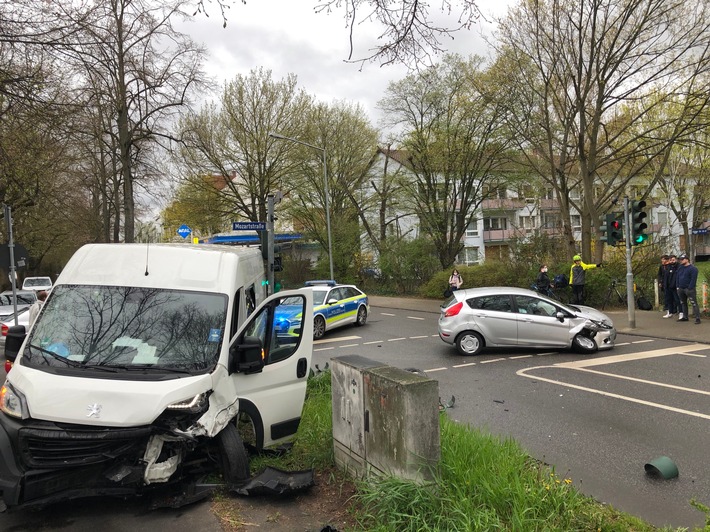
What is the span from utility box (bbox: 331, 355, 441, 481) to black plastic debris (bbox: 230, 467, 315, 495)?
39 centimetres

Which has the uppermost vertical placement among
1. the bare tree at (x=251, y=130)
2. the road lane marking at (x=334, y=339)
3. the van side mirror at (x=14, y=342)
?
the bare tree at (x=251, y=130)

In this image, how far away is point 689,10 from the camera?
15516mm

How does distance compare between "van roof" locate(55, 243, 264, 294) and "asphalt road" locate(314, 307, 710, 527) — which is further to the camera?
"van roof" locate(55, 243, 264, 294)

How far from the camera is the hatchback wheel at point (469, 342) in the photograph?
1112 centimetres

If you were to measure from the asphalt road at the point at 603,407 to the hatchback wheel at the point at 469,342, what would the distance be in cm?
23

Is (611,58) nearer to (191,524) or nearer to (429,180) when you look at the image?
(429,180)

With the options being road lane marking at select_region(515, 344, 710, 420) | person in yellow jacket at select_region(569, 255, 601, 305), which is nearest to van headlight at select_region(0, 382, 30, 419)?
road lane marking at select_region(515, 344, 710, 420)

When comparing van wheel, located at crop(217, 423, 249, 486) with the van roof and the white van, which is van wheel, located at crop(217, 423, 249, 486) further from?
the van roof

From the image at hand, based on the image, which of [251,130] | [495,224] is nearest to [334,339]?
[251,130]

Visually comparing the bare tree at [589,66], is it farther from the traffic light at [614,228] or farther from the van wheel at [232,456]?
the van wheel at [232,456]

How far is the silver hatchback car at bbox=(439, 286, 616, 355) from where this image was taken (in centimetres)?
1073

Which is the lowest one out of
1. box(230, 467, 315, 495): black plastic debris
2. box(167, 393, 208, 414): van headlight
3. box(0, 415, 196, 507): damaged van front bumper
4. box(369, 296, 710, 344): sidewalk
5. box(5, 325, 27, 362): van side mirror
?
box(369, 296, 710, 344): sidewalk

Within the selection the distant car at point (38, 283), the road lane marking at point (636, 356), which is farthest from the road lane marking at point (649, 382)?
the distant car at point (38, 283)

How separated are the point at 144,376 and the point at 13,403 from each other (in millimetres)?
954
